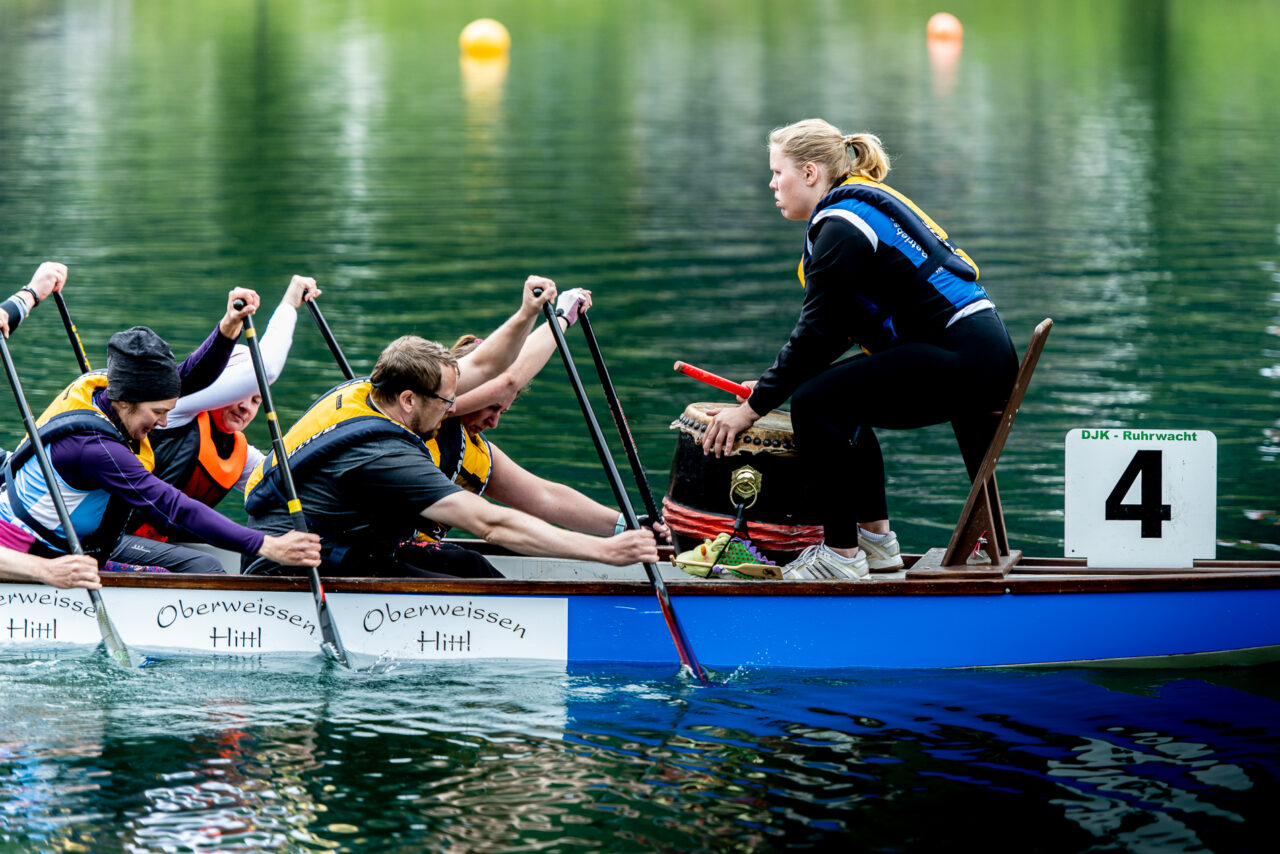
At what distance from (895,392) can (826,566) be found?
0.78m

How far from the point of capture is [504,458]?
7.41m

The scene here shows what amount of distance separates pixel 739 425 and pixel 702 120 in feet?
83.5

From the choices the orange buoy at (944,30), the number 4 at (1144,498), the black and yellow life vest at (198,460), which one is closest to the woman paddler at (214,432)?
the black and yellow life vest at (198,460)

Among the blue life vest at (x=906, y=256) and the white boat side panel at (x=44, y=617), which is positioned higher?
the blue life vest at (x=906, y=256)

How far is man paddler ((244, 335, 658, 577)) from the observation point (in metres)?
6.09

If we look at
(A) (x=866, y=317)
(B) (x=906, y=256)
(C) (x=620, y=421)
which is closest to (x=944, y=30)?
(C) (x=620, y=421)

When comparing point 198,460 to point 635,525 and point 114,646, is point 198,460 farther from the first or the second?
point 635,525

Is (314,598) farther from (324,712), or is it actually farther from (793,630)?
(793,630)

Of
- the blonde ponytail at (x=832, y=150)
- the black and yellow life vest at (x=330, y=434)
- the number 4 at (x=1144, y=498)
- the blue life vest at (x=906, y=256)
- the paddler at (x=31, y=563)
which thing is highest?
the blonde ponytail at (x=832, y=150)

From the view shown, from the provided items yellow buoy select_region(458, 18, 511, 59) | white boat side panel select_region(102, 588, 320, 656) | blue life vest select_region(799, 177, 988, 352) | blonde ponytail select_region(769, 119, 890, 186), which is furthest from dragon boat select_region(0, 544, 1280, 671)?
yellow buoy select_region(458, 18, 511, 59)

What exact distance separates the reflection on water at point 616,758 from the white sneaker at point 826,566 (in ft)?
1.40

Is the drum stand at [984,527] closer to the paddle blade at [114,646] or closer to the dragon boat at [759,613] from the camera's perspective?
the dragon boat at [759,613]

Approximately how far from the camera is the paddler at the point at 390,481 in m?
6.09

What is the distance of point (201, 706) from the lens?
20.8 ft
